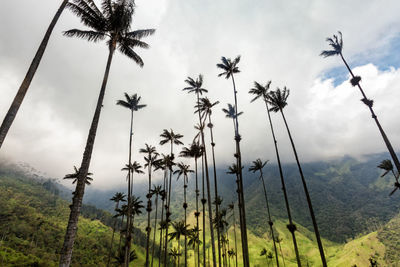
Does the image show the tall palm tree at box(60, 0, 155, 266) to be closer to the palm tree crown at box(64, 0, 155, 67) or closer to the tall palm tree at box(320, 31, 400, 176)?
the palm tree crown at box(64, 0, 155, 67)

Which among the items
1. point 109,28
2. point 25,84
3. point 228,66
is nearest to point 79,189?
point 25,84

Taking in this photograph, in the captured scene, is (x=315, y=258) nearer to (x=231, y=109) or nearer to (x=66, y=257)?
(x=231, y=109)

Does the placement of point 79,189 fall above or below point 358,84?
below

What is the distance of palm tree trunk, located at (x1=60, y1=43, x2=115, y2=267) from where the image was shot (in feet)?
25.4

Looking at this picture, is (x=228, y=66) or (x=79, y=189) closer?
(x=79, y=189)

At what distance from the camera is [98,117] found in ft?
36.4

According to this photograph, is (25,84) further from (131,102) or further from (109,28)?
(131,102)

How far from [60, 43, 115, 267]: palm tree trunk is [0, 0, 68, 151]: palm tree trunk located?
3.30m

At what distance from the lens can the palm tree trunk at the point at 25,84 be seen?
738 centimetres

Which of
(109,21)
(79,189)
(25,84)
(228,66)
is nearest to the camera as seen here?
(25,84)

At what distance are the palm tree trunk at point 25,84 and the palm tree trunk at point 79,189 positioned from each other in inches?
130

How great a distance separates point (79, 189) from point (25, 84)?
5731mm

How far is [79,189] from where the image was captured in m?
8.88

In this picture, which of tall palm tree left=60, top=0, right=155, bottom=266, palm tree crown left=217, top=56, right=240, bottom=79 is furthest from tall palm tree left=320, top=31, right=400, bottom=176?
tall palm tree left=60, top=0, right=155, bottom=266
